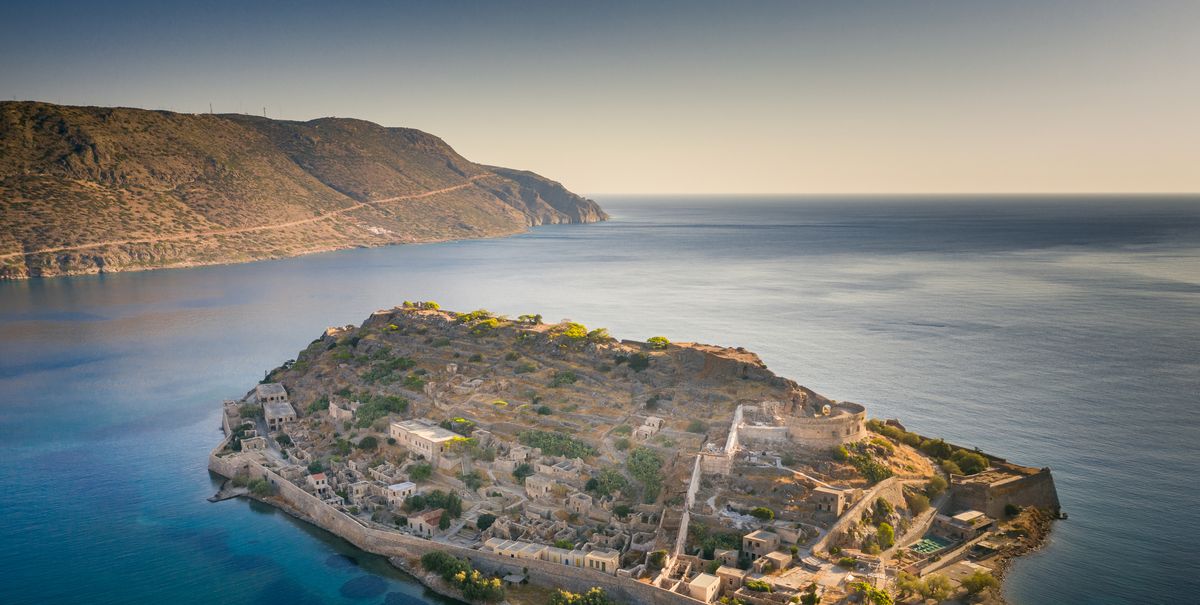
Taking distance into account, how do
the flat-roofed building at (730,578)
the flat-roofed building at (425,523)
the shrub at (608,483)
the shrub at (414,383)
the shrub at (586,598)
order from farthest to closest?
the shrub at (414,383)
the shrub at (608,483)
the flat-roofed building at (425,523)
the flat-roofed building at (730,578)
the shrub at (586,598)

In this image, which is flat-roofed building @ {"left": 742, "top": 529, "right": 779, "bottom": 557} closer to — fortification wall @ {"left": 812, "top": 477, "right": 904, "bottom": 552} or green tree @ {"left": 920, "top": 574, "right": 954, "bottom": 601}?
fortification wall @ {"left": 812, "top": 477, "right": 904, "bottom": 552}

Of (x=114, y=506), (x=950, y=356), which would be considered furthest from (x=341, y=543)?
(x=950, y=356)

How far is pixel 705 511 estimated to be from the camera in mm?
36406

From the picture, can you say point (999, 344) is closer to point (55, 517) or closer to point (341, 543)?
point (341, 543)

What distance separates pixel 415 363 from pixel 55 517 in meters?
23.2

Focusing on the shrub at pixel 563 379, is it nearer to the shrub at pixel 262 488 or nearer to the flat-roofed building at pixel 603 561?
the flat-roofed building at pixel 603 561

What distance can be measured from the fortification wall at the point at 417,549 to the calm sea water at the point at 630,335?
870 mm

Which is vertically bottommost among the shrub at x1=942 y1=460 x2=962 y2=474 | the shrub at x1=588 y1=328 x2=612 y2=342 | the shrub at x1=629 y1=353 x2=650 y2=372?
the shrub at x1=942 y1=460 x2=962 y2=474

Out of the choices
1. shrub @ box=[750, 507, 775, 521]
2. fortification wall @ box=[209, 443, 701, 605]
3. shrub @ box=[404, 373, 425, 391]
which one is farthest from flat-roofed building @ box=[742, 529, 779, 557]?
shrub @ box=[404, 373, 425, 391]

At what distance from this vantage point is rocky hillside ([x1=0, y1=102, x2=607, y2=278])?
392 feet

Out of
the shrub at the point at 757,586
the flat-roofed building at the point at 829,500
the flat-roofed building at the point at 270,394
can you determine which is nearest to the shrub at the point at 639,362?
the flat-roofed building at the point at 829,500

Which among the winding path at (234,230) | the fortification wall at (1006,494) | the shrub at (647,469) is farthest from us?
the winding path at (234,230)

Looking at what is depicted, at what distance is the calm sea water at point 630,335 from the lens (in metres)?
35.7

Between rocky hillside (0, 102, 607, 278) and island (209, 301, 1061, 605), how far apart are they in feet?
288
